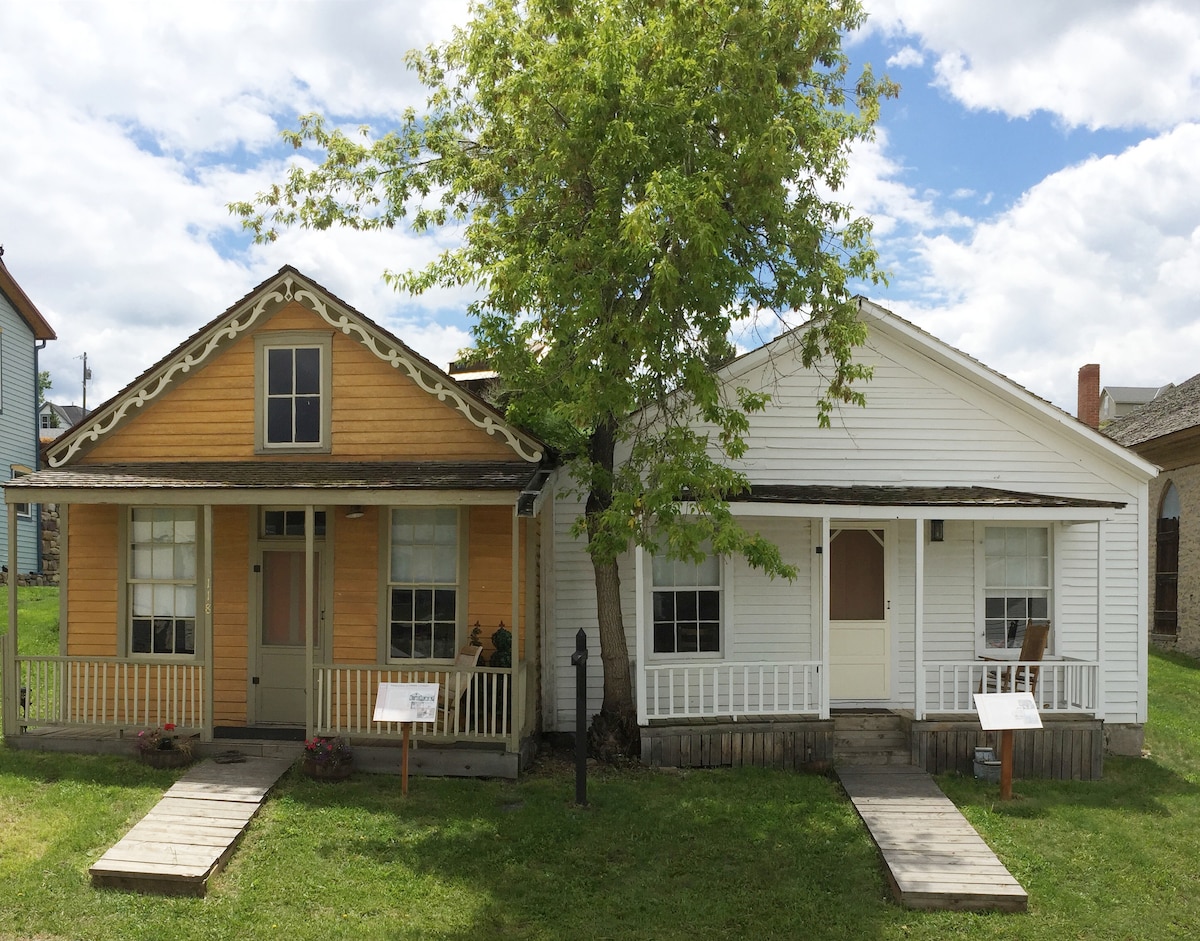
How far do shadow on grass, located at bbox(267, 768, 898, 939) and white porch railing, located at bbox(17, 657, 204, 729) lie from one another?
6.89ft

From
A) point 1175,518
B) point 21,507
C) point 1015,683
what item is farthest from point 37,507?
point 1175,518

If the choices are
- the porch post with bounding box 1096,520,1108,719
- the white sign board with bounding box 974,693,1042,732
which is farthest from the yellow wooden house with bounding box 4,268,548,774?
the porch post with bounding box 1096,520,1108,719

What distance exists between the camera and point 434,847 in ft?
26.5

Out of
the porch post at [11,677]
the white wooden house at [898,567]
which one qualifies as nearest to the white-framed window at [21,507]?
the porch post at [11,677]

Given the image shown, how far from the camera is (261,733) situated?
10.5m

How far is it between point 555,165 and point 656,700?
5.85 metres

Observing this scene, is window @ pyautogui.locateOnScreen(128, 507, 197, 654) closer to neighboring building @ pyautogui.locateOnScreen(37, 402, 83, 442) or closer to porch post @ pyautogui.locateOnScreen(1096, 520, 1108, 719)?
porch post @ pyautogui.locateOnScreen(1096, 520, 1108, 719)

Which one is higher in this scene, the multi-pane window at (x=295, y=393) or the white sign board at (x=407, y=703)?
the multi-pane window at (x=295, y=393)

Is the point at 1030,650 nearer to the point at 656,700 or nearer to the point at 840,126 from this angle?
the point at 656,700

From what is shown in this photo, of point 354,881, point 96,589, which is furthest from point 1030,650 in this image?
point 96,589

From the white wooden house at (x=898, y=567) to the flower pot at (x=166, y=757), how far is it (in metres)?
4.08

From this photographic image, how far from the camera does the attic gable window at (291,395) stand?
36.6 ft

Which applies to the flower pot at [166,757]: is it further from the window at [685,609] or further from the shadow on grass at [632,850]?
the window at [685,609]

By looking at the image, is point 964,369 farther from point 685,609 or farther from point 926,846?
point 926,846
